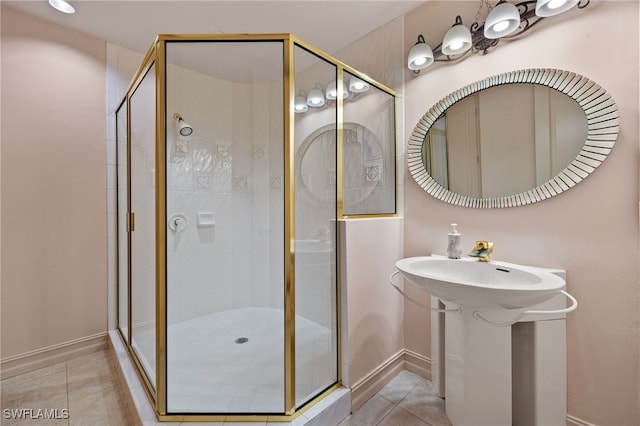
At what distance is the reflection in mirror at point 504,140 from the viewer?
1.27 m

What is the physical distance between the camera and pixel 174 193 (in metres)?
1.36

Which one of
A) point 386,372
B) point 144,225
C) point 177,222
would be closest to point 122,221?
point 144,225

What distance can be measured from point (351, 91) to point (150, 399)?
1.91 meters

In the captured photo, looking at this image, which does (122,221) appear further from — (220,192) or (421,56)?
(421,56)

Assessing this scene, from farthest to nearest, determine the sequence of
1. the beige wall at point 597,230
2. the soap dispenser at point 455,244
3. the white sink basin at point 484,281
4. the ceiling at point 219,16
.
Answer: the ceiling at point 219,16, the soap dispenser at point 455,244, the beige wall at point 597,230, the white sink basin at point 484,281

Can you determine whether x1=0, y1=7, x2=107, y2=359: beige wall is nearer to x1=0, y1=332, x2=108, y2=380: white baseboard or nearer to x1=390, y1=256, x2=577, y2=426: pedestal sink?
x1=0, y1=332, x2=108, y2=380: white baseboard

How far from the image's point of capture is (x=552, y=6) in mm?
1182

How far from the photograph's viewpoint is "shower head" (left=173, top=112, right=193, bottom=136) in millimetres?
1445

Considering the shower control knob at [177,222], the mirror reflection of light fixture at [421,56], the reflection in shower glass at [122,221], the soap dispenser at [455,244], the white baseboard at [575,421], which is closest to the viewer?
the white baseboard at [575,421]

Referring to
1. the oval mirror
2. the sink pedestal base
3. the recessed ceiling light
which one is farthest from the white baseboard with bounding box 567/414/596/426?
the recessed ceiling light

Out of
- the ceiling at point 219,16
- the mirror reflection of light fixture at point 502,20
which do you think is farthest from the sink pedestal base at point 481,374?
the ceiling at point 219,16

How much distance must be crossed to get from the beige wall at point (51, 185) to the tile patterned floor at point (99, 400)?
0.92ft

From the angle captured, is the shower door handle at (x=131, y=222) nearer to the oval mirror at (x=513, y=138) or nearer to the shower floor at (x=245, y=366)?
the shower floor at (x=245, y=366)

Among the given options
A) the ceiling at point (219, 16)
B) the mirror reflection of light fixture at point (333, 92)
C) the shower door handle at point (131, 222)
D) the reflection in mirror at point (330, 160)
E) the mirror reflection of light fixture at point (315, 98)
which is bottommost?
the shower door handle at point (131, 222)
